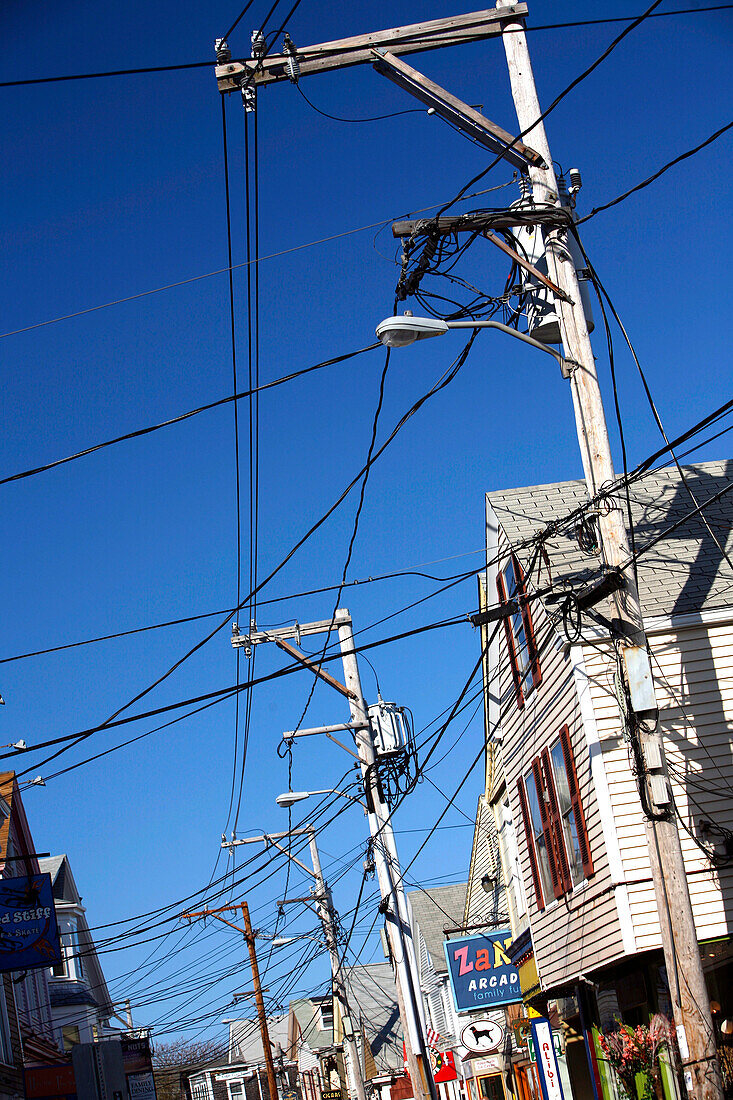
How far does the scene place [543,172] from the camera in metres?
11.1

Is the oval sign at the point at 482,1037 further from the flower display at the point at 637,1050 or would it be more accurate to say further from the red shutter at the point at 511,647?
the red shutter at the point at 511,647

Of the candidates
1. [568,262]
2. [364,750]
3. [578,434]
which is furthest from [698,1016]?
[364,750]

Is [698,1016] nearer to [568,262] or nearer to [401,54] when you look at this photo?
[568,262]

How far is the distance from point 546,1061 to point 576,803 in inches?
247

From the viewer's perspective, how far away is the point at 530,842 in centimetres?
1895

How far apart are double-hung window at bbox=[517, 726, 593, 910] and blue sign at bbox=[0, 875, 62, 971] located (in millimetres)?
8205

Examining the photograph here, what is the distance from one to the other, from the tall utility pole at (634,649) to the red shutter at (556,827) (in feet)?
23.0

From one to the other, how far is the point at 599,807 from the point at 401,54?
377 inches

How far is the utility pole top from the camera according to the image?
10570mm

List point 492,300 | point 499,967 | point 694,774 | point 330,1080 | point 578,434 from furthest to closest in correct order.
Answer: point 330,1080 → point 499,967 → point 694,774 → point 492,300 → point 578,434

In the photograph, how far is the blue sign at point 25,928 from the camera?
18.0 metres

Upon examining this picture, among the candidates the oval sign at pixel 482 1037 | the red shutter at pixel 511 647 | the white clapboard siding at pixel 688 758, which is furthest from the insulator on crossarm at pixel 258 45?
the oval sign at pixel 482 1037

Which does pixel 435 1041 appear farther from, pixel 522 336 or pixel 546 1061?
pixel 522 336

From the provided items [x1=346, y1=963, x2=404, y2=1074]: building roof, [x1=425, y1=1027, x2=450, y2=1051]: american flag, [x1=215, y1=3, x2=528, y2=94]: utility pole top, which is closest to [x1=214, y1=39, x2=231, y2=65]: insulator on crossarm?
[x1=215, y1=3, x2=528, y2=94]: utility pole top
